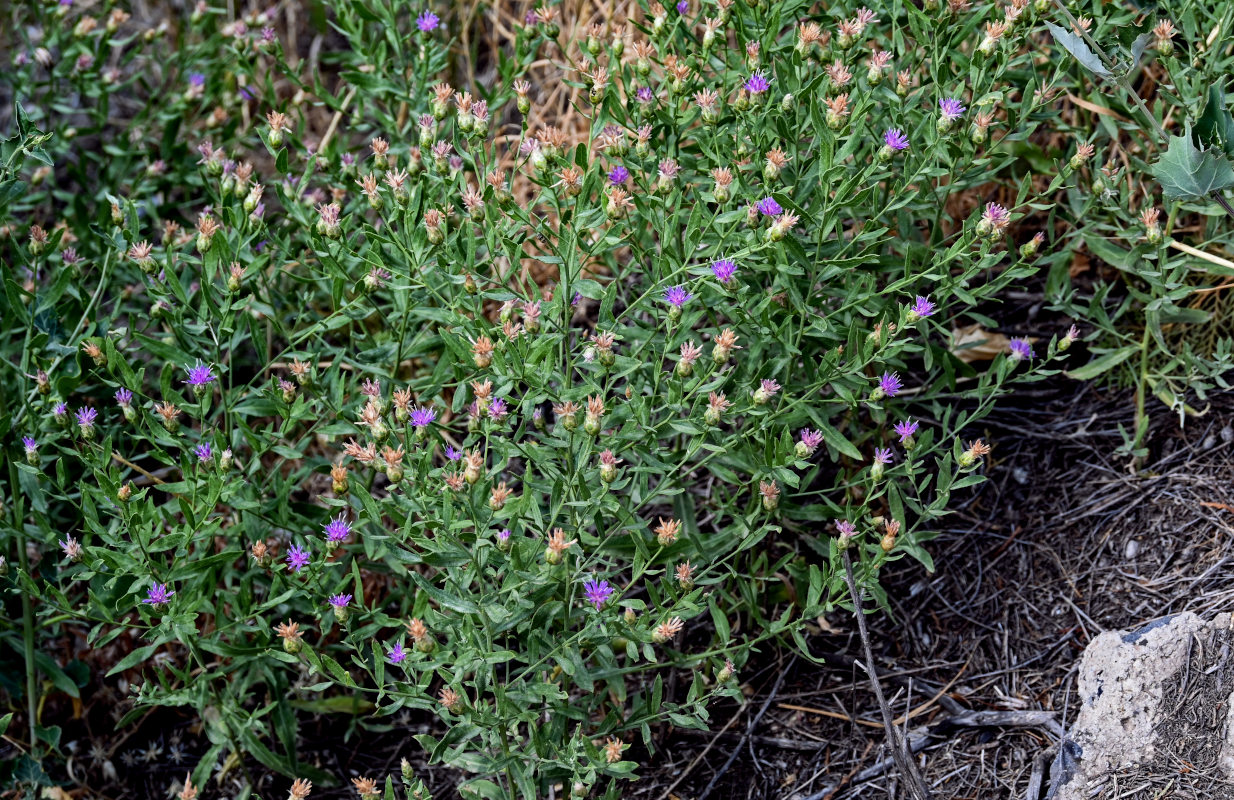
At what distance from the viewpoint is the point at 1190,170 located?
91.0 inches

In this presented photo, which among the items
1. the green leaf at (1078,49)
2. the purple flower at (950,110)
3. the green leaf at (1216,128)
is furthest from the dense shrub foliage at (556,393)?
the green leaf at (1216,128)

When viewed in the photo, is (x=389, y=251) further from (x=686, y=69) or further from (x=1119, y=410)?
(x=1119, y=410)

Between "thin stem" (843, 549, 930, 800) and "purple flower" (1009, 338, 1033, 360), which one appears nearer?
"thin stem" (843, 549, 930, 800)

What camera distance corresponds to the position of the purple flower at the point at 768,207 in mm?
2270

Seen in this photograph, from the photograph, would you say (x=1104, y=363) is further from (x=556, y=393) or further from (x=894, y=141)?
(x=556, y=393)

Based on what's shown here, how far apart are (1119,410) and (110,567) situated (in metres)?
2.40

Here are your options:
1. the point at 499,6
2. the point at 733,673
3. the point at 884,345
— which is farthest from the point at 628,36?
the point at 733,673

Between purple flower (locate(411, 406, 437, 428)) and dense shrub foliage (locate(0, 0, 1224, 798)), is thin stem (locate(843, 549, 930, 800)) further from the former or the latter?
purple flower (locate(411, 406, 437, 428))

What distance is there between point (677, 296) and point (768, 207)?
25 centimetres

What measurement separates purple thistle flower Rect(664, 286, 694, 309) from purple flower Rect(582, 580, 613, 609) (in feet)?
1.78

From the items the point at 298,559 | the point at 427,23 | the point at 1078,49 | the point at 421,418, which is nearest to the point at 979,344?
the point at 1078,49

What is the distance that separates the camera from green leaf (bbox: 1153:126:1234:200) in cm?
229

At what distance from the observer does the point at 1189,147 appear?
226 cm

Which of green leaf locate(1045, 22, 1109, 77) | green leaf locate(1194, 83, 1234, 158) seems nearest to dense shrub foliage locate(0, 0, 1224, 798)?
green leaf locate(1045, 22, 1109, 77)
